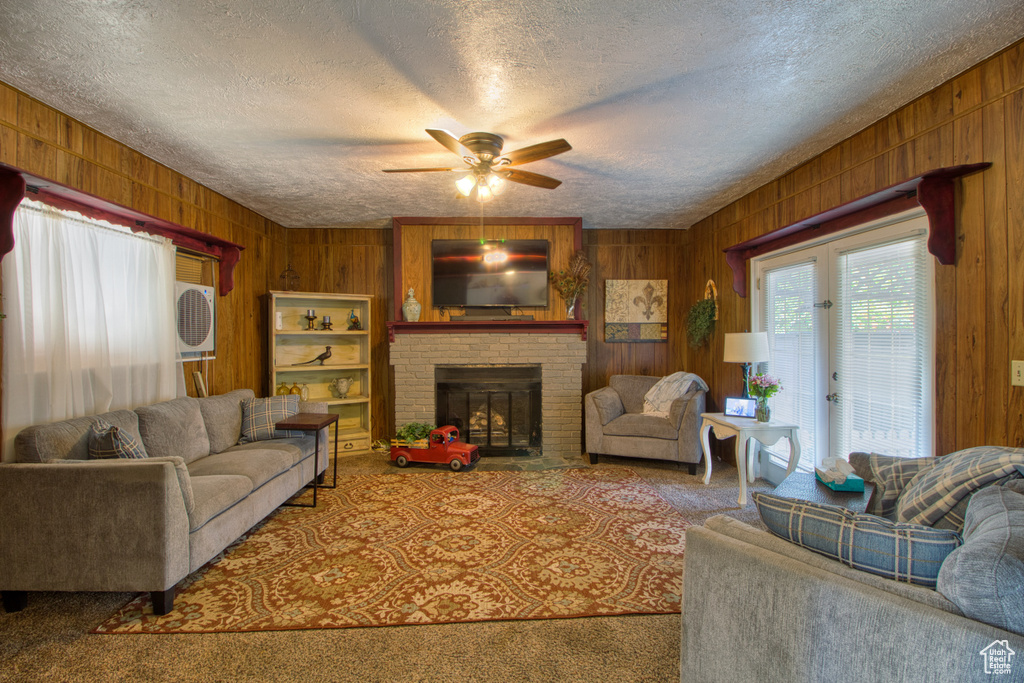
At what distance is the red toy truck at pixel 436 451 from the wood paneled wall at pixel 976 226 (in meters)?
3.23

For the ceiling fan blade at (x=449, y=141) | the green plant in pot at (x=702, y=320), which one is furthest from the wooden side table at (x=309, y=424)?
the green plant in pot at (x=702, y=320)

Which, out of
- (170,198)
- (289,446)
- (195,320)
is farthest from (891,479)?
→ (170,198)

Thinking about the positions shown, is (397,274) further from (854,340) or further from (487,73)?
(854,340)

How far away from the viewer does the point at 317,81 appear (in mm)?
2209

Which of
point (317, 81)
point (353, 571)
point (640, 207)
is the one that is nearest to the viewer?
point (317, 81)

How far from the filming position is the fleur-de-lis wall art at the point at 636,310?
524 cm

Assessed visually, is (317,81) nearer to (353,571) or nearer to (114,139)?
(114,139)

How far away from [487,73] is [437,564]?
2470mm

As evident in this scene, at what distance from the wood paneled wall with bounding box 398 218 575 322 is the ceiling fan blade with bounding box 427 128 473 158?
2.13 meters

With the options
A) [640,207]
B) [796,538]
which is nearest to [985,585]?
[796,538]

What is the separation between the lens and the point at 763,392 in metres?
3.39

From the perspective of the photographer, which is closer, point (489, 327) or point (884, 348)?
point (884, 348)

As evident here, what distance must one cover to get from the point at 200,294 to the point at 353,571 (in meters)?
2.59

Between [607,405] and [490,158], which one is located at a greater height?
[490,158]
